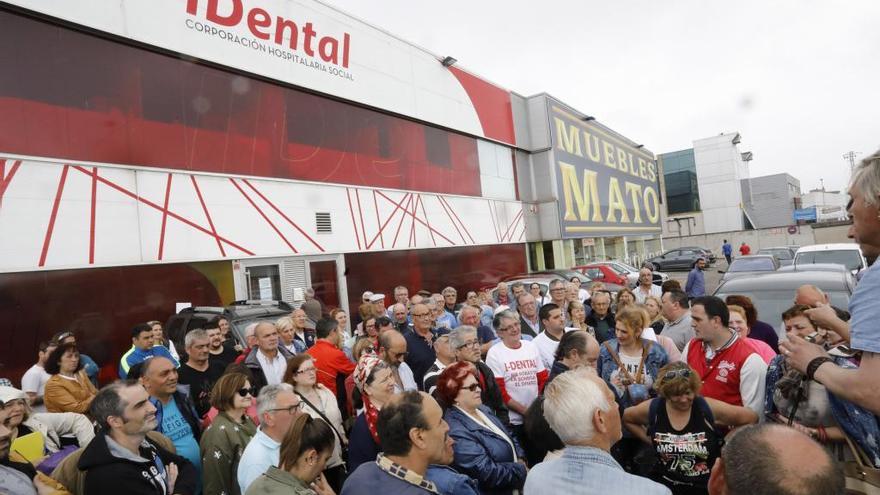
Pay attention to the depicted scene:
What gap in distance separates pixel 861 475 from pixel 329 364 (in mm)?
3993

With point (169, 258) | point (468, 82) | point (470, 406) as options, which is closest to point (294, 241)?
point (169, 258)

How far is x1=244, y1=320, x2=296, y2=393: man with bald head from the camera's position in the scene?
4945mm

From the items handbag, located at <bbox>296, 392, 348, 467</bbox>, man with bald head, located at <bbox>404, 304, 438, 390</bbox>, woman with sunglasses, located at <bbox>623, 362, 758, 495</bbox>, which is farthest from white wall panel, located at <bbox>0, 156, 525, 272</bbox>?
woman with sunglasses, located at <bbox>623, 362, 758, 495</bbox>

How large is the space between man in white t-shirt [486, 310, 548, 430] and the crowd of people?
2cm

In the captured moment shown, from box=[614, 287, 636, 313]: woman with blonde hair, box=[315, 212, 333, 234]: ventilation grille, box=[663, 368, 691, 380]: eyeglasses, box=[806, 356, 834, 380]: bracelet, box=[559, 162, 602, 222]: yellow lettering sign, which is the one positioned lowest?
box=[663, 368, 691, 380]: eyeglasses

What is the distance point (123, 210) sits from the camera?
8133 mm

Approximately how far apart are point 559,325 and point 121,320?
744 cm

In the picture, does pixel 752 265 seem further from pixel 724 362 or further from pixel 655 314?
pixel 724 362

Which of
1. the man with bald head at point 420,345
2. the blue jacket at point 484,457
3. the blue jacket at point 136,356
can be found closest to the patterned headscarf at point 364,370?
the blue jacket at point 484,457

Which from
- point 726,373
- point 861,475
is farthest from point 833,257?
point 861,475

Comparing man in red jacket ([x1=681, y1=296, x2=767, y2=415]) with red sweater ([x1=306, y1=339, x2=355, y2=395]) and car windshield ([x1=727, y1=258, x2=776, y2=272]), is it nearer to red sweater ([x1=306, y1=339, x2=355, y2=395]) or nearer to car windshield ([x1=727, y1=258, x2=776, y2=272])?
red sweater ([x1=306, y1=339, x2=355, y2=395])

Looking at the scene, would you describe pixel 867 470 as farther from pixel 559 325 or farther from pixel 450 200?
pixel 450 200

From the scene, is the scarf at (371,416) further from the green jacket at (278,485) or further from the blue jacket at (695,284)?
the blue jacket at (695,284)

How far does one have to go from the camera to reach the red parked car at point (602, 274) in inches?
613
